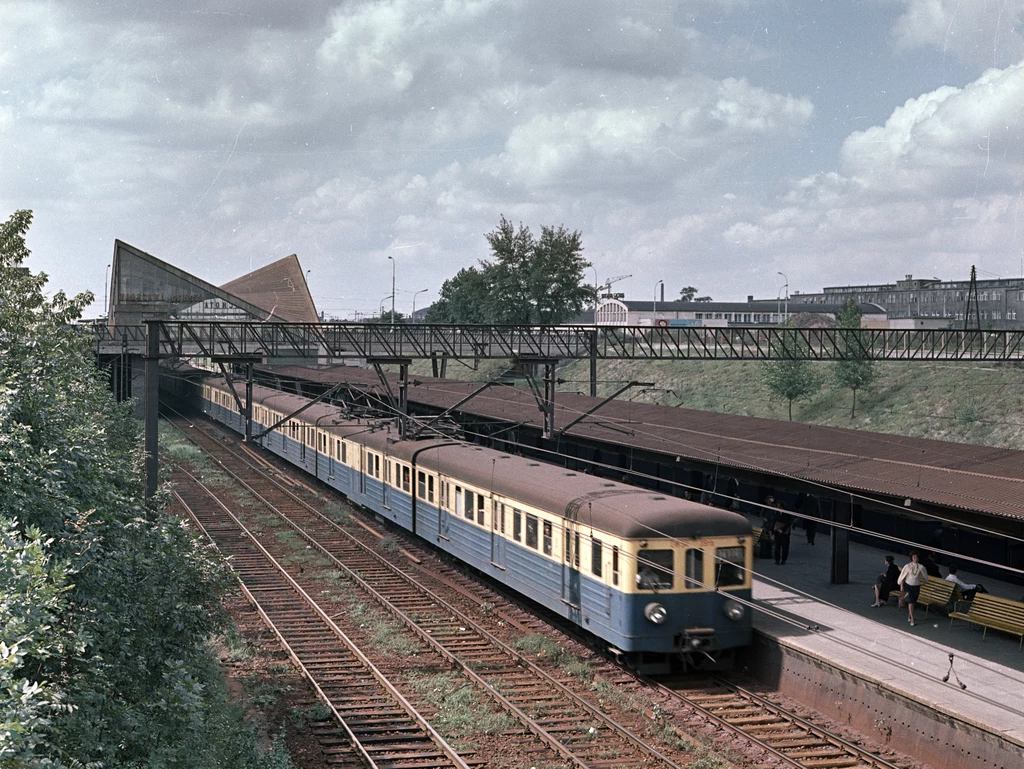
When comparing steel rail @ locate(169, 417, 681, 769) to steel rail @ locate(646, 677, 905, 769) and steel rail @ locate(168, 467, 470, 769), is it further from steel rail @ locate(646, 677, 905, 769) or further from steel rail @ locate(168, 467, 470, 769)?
steel rail @ locate(646, 677, 905, 769)

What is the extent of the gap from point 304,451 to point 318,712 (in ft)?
81.5

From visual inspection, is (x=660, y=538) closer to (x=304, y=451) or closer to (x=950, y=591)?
(x=950, y=591)

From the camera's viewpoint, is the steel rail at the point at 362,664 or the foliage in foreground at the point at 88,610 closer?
the foliage in foreground at the point at 88,610

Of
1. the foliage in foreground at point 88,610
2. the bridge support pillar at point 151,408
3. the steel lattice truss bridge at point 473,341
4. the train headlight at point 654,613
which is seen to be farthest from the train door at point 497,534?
the bridge support pillar at point 151,408

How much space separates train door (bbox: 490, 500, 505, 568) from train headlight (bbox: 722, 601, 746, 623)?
5.21 meters

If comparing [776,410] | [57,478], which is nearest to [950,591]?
[57,478]

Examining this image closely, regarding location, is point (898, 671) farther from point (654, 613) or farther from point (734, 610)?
point (654, 613)

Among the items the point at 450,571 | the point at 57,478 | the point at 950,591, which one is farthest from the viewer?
the point at 450,571

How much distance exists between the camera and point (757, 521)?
28.1m

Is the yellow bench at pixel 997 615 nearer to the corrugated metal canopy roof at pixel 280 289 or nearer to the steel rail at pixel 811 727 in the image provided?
the steel rail at pixel 811 727

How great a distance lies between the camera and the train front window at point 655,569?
15.3 meters

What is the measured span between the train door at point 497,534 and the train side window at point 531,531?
1.12 meters

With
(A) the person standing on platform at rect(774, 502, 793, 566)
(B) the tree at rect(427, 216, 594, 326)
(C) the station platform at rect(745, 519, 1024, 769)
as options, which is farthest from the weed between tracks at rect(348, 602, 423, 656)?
(B) the tree at rect(427, 216, 594, 326)

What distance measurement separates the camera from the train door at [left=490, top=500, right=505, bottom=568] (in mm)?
19750
